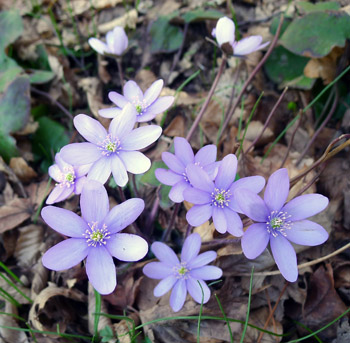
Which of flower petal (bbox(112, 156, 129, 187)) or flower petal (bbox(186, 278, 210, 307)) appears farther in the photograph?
flower petal (bbox(186, 278, 210, 307))

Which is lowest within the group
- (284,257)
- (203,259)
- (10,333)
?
(10,333)

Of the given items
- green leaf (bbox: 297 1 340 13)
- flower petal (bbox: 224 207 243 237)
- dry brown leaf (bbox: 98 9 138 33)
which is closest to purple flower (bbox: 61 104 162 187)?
flower petal (bbox: 224 207 243 237)

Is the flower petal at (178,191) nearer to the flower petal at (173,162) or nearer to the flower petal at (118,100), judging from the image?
the flower petal at (173,162)

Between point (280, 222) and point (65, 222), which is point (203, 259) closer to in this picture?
point (280, 222)

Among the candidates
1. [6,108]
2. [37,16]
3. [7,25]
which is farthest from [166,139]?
[37,16]

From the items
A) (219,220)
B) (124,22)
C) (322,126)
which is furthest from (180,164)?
(124,22)

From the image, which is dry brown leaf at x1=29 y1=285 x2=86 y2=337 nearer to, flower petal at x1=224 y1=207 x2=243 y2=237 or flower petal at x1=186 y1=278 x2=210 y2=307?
flower petal at x1=186 y1=278 x2=210 y2=307

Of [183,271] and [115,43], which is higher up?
[115,43]
